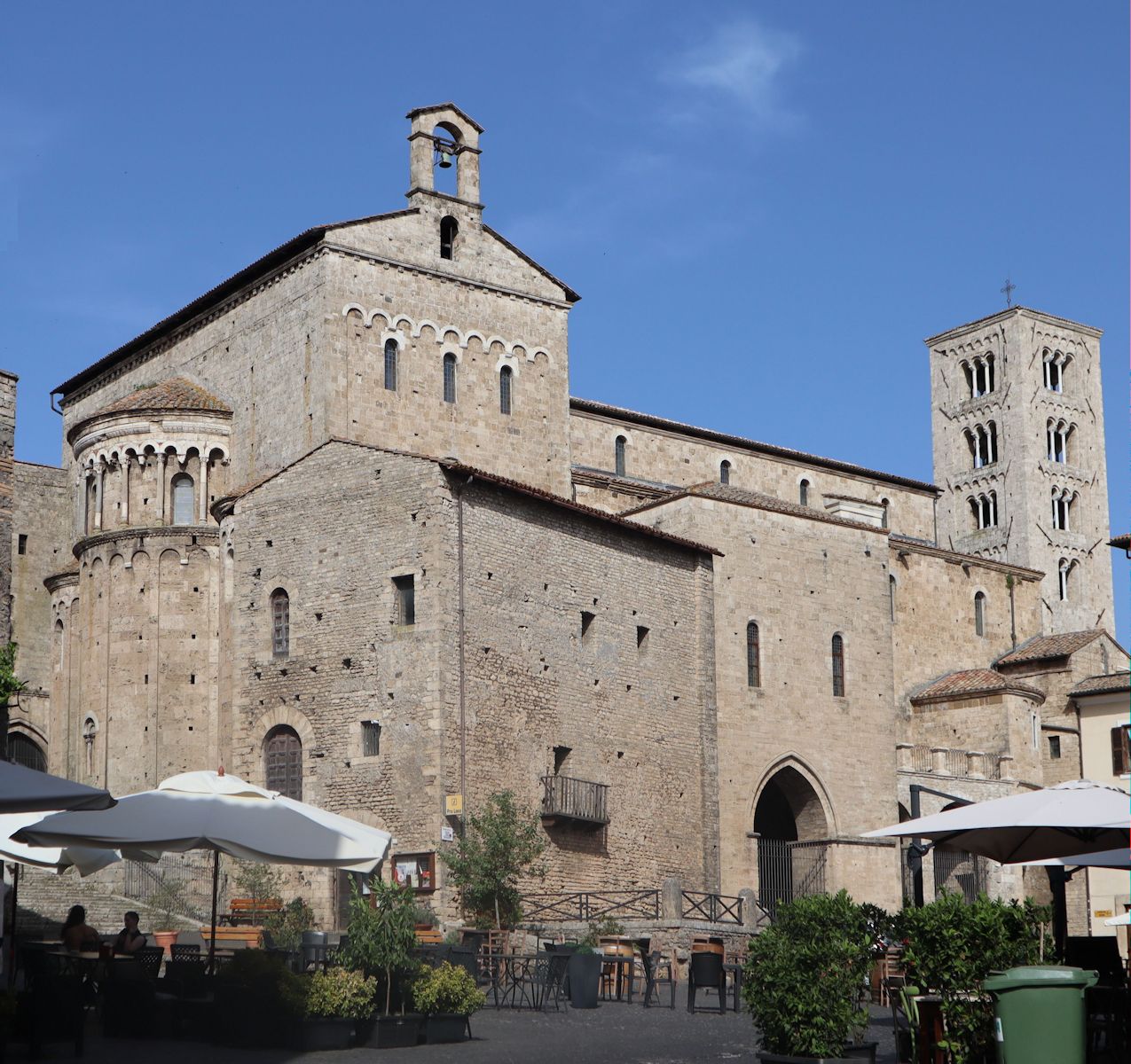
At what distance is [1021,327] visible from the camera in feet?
226

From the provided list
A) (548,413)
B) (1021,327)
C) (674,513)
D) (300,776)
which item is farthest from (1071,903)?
(1021,327)

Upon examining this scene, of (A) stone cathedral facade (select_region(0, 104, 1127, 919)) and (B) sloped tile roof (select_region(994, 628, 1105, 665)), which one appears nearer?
(A) stone cathedral facade (select_region(0, 104, 1127, 919))

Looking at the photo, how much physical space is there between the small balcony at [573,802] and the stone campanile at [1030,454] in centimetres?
3558

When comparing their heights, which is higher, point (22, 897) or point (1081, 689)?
point (1081, 689)

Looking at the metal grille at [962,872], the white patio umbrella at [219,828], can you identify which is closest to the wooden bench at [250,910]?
the white patio umbrella at [219,828]

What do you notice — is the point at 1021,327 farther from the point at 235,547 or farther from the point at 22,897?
the point at 22,897

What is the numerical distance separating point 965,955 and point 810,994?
1.45 m

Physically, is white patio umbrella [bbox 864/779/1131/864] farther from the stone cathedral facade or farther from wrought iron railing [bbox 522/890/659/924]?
the stone cathedral facade

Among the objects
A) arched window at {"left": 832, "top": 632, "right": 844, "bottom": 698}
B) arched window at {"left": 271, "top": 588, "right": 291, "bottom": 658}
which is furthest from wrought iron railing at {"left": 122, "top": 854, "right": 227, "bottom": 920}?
arched window at {"left": 832, "top": 632, "right": 844, "bottom": 698}

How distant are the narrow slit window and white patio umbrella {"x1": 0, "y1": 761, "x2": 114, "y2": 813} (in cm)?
1791

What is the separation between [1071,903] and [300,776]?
2359cm

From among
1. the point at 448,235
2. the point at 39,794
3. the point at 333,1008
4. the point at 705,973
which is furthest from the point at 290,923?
the point at 39,794

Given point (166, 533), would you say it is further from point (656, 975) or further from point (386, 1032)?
point (386, 1032)

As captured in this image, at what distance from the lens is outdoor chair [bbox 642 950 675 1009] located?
24.0m
